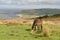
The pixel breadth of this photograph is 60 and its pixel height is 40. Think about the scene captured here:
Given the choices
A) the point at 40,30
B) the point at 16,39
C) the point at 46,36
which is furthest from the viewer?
the point at 40,30

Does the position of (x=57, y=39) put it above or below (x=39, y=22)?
below

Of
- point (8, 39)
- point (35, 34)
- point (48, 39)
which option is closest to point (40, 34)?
point (35, 34)

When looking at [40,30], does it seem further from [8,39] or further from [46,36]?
[8,39]

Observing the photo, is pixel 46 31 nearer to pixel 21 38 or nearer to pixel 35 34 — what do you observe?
pixel 35 34

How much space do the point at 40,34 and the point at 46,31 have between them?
684mm

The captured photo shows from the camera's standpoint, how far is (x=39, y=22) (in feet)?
56.3

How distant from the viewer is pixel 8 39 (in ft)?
48.7

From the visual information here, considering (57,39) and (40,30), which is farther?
(40,30)

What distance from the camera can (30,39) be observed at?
15.0 meters

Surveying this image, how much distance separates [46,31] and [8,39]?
2880 mm

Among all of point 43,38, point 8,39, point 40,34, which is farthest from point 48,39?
point 8,39

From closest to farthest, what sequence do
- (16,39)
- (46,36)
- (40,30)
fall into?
(16,39) < (46,36) < (40,30)

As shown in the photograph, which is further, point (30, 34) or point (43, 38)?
point (30, 34)

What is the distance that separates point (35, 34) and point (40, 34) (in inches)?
14.3
